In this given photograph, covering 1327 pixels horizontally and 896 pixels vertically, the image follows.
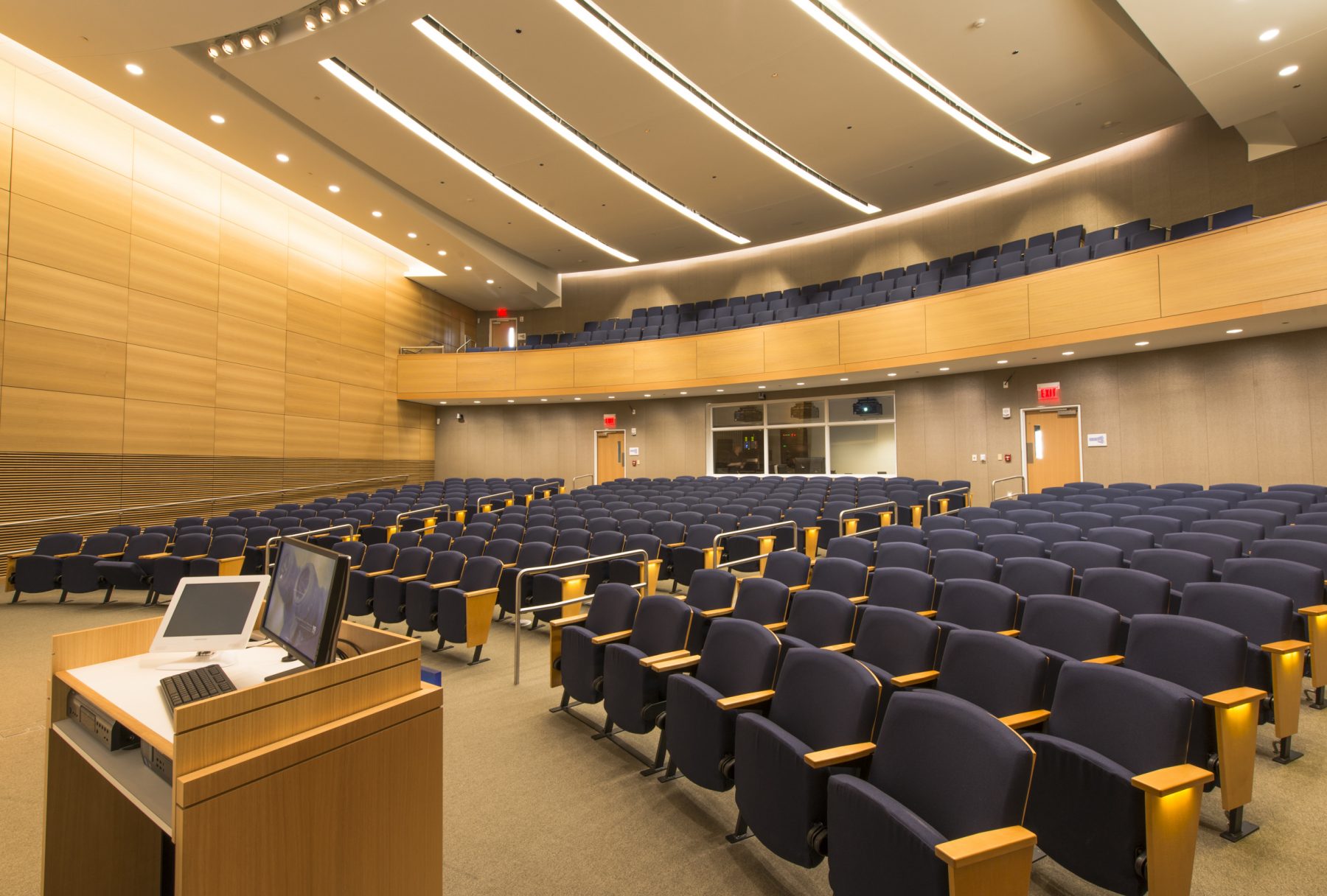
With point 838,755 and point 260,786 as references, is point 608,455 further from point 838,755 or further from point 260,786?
point 260,786

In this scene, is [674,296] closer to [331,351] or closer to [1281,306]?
[331,351]

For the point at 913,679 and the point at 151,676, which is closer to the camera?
the point at 151,676

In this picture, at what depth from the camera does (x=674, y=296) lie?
18.1 m

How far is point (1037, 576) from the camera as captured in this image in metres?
4.12

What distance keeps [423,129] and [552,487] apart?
23.6ft

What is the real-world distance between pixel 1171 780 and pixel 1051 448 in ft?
35.6

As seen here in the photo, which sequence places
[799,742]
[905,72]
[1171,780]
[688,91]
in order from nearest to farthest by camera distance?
[1171,780]
[799,742]
[905,72]
[688,91]

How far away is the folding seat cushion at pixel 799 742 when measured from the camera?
2107mm

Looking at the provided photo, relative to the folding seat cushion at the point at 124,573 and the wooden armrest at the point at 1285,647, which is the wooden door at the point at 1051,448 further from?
the folding seat cushion at the point at 124,573

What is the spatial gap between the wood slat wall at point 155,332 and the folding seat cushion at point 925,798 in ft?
36.3

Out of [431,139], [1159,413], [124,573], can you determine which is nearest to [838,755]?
[124,573]

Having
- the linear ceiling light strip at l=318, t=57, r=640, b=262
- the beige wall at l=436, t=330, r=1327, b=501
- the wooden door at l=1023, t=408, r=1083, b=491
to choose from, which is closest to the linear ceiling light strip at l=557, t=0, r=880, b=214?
the linear ceiling light strip at l=318, t=57, r=640, b=262

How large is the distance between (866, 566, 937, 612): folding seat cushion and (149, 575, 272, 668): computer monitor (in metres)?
3.23

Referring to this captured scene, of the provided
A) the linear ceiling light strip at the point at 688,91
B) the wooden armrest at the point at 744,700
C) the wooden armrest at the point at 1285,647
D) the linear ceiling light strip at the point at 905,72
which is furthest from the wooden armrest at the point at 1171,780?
the linear ceiling light strip at the point at 688,91
